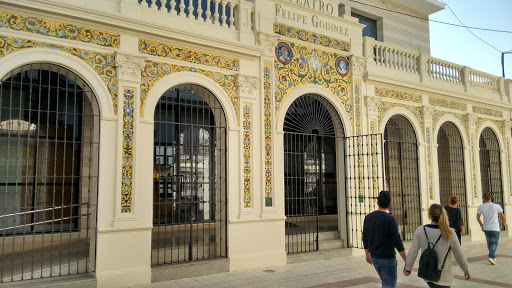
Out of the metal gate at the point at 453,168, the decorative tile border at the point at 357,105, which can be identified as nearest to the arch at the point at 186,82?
the decorative tile border at the point at 357,105

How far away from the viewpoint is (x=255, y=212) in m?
8.87

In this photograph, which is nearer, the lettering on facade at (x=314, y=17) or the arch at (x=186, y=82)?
the arch at (x=186, y=82)

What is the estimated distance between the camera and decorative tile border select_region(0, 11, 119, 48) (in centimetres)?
672

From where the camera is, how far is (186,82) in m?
8.33

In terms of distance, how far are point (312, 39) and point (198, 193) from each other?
5364 mm

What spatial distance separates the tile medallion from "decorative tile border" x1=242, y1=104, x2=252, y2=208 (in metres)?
0.83

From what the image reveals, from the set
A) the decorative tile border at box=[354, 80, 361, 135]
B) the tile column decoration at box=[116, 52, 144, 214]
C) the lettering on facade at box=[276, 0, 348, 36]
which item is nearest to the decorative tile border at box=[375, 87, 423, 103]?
the decorative tile border at box=[354, 80, 361, 135]

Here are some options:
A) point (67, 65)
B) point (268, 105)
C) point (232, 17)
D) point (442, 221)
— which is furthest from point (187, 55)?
point (442, 221)

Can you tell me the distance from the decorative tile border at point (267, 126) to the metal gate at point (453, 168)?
7183 mm

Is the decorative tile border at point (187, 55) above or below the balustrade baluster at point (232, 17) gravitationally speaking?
below

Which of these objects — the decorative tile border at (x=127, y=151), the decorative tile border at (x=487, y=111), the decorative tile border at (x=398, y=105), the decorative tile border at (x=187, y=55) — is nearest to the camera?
the decorative tile border at (x=127, y=151)

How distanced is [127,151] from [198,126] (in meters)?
1.81

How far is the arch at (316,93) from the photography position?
31.3 feet

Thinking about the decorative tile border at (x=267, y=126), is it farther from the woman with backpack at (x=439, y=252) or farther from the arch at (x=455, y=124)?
the arch at (x=455, y=124)
